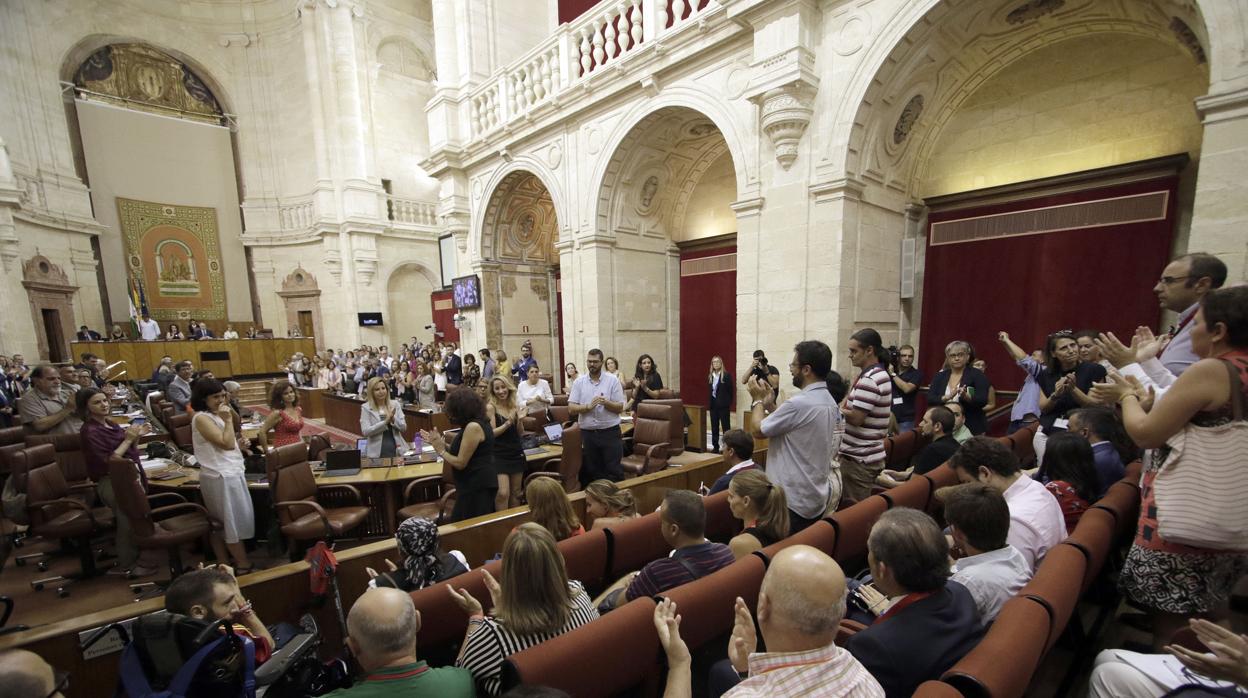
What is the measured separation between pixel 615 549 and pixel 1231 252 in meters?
4.51

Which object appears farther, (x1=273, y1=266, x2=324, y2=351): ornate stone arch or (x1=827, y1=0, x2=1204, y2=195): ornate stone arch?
(x1=273, y1=266, x2=324, y2=351): ornate stone arch

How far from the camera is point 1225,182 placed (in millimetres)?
3121

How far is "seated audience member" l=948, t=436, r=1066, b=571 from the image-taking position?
1.96 m

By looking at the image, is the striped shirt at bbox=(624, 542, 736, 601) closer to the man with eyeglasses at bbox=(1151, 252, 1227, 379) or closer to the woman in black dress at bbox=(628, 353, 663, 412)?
the man with eyeglasses at bbox=(1151, 252, 1227, 379)

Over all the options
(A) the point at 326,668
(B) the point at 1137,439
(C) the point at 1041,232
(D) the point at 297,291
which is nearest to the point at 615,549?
(A) the point at 326,668

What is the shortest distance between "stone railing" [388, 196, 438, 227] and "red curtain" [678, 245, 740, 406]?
423 inches

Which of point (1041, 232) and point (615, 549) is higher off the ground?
point (1041, 232)

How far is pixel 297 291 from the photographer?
14.9 m

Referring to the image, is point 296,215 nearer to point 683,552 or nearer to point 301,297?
point 301,297

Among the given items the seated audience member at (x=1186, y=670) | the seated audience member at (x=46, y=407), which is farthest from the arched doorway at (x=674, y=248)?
the seated audience member at (x=1186, y=670)

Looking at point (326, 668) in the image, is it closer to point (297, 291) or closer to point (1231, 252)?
point (1231, 252)

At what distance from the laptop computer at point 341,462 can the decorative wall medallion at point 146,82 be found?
17223 millimetres

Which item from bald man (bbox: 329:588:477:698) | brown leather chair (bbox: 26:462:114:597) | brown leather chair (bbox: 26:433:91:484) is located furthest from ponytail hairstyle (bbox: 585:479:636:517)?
brown leather chair (bbox: 26:433:91:484)

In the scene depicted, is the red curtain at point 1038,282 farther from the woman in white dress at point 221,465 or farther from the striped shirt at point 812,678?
the woman in white dress at point 221,465
